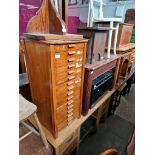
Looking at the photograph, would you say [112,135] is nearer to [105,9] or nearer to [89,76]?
[89,76]

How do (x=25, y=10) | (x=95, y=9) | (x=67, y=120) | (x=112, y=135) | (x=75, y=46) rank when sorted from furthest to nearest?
(x=95, y=9) < (x=25, y=10) < (x=112, y=135) < (x=67, y=120) < (x=75, y=46)

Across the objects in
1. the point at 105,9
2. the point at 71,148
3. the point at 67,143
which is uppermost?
the point at 105,9

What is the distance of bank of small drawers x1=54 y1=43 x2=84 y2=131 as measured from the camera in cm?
88

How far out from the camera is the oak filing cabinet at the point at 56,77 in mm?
843

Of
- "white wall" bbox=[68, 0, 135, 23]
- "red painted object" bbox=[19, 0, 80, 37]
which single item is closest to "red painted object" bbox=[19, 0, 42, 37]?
"red painted object" bbox=[19, 0, 80, 37]

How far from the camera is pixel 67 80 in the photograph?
996 mm

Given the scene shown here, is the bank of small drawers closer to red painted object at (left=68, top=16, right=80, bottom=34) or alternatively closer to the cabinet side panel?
the cabinet side panel

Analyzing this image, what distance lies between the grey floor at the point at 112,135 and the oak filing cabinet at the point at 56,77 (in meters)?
0.69

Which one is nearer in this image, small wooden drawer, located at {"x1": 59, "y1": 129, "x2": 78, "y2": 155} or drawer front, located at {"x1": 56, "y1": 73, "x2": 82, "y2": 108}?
drawer front, located at {"x1": 56, "y1": 73, "x2": 82, "y2": 108}

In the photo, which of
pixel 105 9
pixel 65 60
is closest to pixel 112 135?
pixel 65 60

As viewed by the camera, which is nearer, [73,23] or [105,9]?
[73,23]

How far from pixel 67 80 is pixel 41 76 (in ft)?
0.62

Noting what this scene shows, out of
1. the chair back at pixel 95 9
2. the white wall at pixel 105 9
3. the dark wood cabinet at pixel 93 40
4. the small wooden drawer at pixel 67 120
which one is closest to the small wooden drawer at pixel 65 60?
the dark wood cabinet at pixel 93 40
